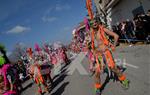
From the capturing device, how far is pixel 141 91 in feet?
23.3

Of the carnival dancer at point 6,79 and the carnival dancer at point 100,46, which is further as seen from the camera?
the carnival dancer at point 100,46

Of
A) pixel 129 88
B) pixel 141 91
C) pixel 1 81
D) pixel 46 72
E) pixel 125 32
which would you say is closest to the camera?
pixel 1 81

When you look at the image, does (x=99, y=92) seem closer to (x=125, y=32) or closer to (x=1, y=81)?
(x=1, y=81)

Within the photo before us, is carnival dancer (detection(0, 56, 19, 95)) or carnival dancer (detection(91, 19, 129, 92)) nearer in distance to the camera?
carnival dancer (detection(0, 56, 19, 95))

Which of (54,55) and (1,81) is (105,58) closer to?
(1,81)

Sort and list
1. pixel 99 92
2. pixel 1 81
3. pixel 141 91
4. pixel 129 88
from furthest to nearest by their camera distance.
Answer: pixel 99 92, pixel 129 88, pixel 141 91, pixel 1 81

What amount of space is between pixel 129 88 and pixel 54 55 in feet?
89.0

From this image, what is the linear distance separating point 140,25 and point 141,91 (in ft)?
37.1

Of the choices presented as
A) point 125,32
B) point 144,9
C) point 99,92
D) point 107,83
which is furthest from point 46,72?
point 144,9

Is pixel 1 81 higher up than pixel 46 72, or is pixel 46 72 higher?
pixel 1 81

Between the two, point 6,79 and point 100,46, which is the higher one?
point 100,46

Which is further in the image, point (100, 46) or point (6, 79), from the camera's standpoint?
point (100, 46)

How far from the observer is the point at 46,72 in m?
14.0

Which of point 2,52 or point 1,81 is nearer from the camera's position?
point 1,81
